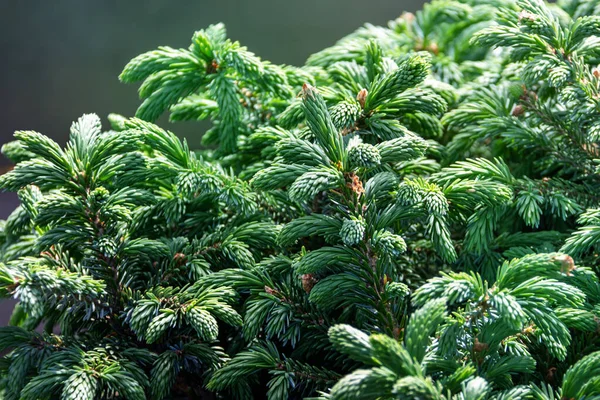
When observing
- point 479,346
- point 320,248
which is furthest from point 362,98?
point 479,346

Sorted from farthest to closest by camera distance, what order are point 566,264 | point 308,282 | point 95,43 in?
point 95,43
point 308,282
point 566,264

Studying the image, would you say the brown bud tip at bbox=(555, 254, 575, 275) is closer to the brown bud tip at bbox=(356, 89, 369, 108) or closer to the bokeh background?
the brown bud tip at bbox=(356, 89, 369, 108)

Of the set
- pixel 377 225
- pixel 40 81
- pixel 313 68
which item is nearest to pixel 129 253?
pixel 377 225

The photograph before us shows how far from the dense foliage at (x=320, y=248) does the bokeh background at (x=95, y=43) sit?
4.19 feet

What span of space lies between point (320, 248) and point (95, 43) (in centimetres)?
178

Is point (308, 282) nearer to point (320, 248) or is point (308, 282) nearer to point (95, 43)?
point (320, 248)

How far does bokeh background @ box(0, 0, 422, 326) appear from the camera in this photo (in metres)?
2.01

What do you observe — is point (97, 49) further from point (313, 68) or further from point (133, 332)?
point (133, 332)

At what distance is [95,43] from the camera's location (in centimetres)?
210

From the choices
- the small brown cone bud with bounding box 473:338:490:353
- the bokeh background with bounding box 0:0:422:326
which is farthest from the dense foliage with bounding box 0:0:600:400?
the bokeh background with bounding box 0:0:422:326

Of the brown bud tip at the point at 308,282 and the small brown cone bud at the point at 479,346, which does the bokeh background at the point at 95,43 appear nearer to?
the brown bud tip at the point at 308,282

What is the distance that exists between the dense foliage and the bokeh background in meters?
1.28

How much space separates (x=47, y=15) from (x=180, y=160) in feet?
5.49

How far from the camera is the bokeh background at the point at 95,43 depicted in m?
2.01
